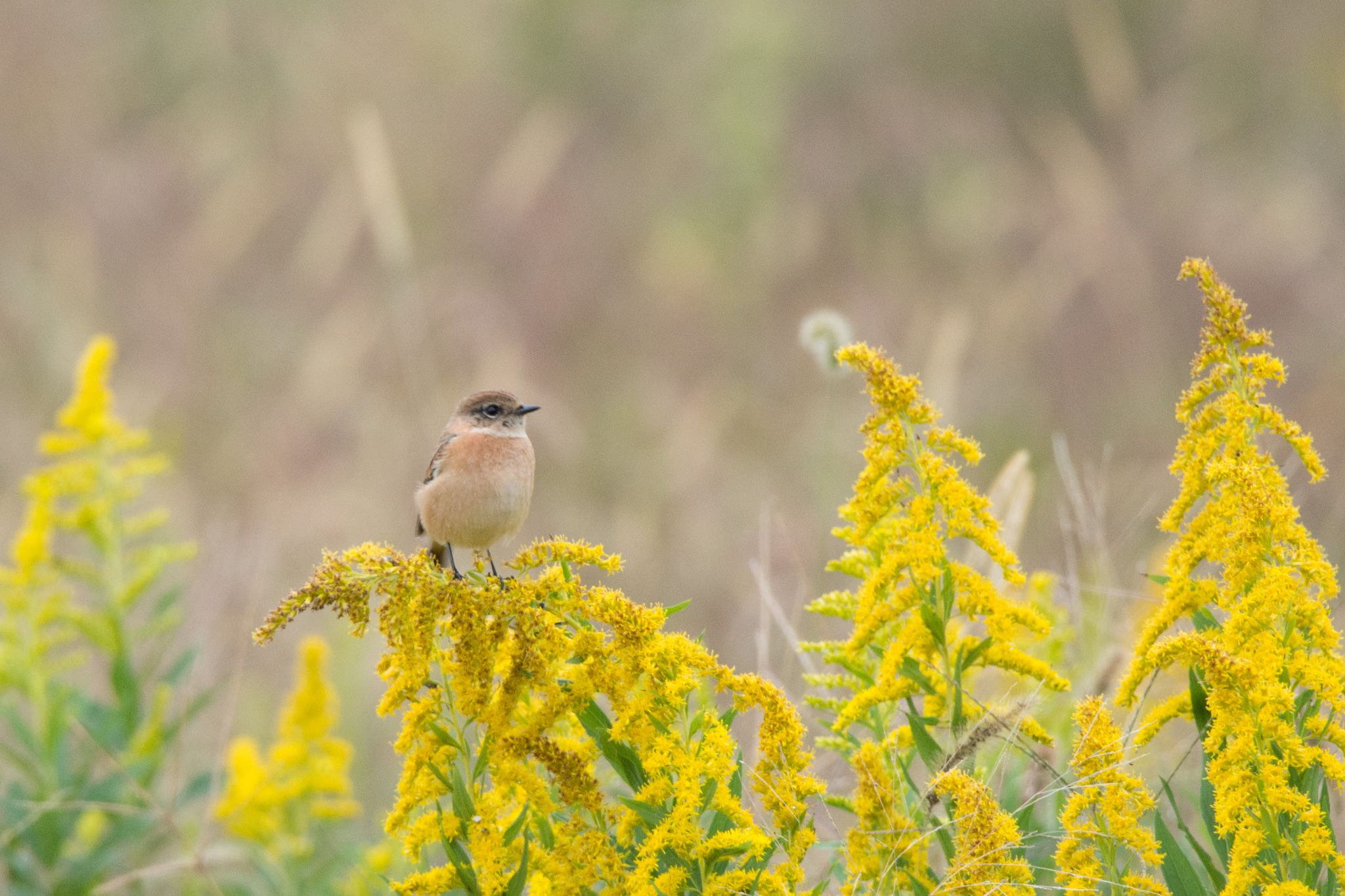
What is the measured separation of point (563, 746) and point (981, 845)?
795mm

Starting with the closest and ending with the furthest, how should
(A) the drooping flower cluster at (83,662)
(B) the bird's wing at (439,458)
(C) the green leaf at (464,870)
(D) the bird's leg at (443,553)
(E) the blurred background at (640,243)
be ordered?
(C) the green leaf at (464,870) → (B) the bird's wing at (439,458) → (D) the bird's leg at (443,553) → (A) the drooping flower cluster at (83,662) → (E) the blurred background at (640,243)

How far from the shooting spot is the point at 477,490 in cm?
364

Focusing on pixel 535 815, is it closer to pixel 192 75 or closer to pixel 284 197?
pixel 284 197

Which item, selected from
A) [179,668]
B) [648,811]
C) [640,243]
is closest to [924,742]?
[648,811]

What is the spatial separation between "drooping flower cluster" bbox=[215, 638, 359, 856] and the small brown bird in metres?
1.08

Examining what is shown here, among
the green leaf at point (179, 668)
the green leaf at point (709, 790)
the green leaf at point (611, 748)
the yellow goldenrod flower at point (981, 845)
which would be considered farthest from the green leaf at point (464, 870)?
the green leaf at point (179, 668)

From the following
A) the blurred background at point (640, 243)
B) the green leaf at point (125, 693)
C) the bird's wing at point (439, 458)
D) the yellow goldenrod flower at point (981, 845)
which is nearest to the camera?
the yellow goldenrod flower at point (981, 845)

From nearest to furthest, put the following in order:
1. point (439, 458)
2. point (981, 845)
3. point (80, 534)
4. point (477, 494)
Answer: point (981, 845), point (477, 494), point (439, 458), point (80, 534)

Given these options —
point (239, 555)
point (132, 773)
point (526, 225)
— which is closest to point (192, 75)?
point (526, 225)

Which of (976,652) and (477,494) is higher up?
(477,494)

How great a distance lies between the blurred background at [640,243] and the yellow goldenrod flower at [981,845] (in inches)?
145

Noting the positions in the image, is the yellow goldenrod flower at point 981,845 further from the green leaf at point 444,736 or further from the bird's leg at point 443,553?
the bird's leg at point 443,553

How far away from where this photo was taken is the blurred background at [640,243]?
7844 mm

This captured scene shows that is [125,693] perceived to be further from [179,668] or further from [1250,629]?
[1250,629]
